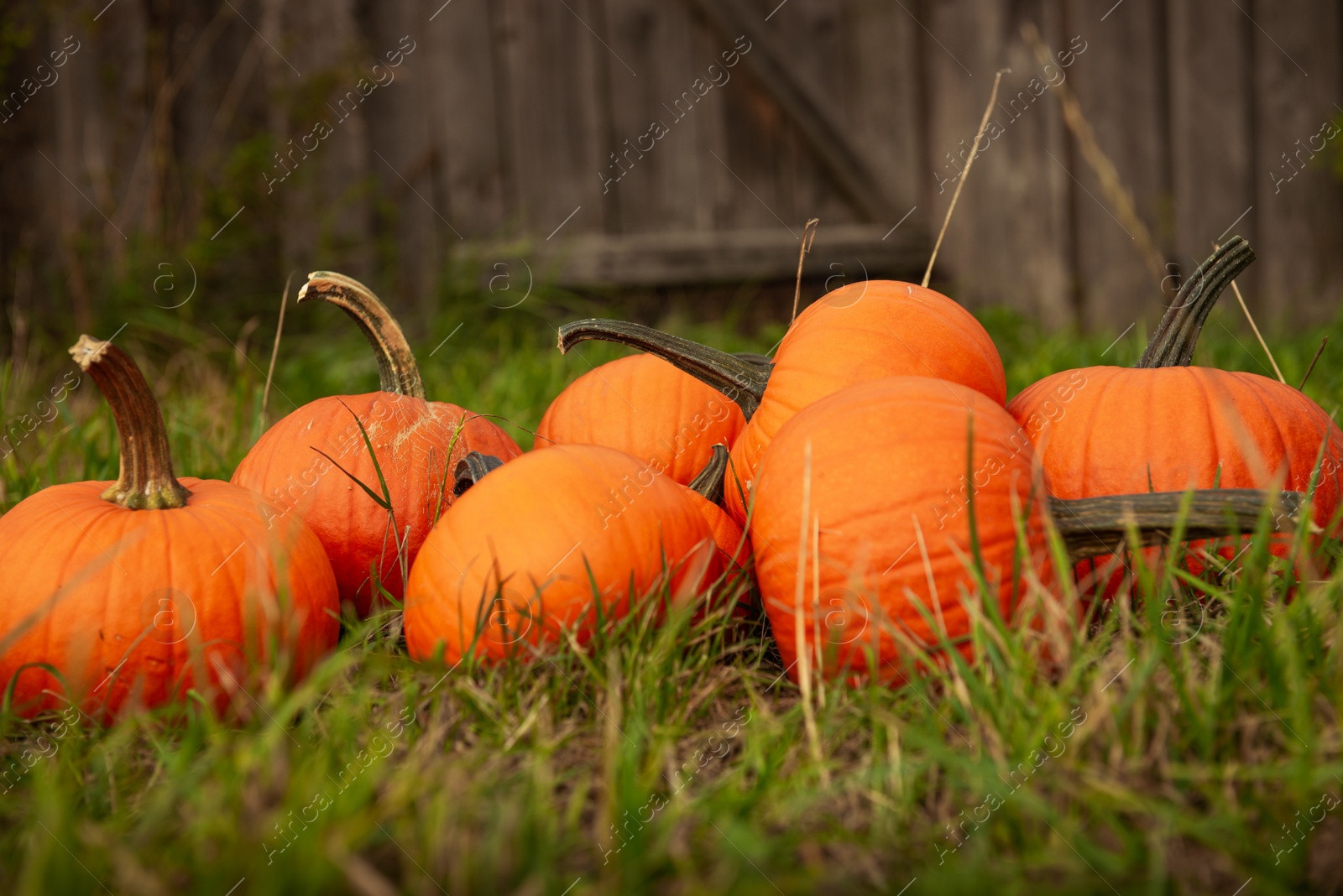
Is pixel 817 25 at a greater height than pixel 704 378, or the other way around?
pixel 817 25

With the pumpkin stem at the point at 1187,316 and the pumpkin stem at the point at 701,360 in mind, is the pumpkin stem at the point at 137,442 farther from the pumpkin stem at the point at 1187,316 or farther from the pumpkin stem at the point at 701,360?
the pumpkin stem at the point at 1187,316

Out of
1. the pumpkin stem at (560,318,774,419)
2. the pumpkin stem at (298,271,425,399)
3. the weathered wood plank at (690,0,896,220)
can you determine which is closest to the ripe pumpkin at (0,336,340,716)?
the pumpkin stem at (298,271,425,399)

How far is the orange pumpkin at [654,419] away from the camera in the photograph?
77.5 inches

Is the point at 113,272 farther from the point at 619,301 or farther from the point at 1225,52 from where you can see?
the point at 1225,52

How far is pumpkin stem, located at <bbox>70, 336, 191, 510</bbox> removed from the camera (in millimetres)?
1472

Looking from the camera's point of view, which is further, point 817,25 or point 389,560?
point 817,25

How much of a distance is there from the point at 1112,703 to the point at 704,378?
1.03 m

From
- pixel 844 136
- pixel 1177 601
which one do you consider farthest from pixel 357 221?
pixel 1177 601

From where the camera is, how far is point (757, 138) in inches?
195

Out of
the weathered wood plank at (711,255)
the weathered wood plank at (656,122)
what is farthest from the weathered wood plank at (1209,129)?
the weathered wood plank at (656,122)

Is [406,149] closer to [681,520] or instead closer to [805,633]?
[681,520]

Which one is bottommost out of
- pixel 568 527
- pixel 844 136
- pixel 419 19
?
pixel 568 527

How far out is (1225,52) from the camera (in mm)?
4527

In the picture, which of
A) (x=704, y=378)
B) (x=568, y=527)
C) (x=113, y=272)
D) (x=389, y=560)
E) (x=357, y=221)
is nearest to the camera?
(x=568, y=527)
